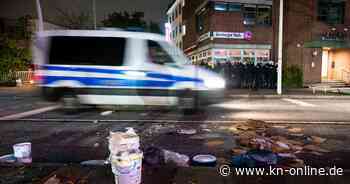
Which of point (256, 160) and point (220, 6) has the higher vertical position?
point (220, 6)

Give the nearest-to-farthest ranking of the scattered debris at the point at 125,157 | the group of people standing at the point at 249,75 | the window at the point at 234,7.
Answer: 1. the scattered debris at the point at 125,157
2. the group of people standing at the point at 249,75
3. the window at the point at 234,7

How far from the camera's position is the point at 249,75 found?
18.2m

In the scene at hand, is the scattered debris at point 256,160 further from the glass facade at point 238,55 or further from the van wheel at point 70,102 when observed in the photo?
the glass facade at point 238,55

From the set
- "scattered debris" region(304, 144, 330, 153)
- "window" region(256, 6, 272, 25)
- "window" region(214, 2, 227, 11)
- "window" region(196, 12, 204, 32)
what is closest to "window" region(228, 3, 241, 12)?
"window" region(214, 2, 227, 11)

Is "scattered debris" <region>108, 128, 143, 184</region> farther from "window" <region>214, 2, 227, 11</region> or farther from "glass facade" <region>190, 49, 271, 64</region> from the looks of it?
"window" <region>214, 2, 227, 11</region>

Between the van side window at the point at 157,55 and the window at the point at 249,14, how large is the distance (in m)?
15.6

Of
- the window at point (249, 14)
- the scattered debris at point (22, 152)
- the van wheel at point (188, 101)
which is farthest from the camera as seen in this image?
the window at point (249, 14)

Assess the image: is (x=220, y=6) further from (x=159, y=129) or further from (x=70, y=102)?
(x=159, y=129)

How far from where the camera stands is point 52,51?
29.2 feet

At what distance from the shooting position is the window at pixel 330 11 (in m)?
24.2

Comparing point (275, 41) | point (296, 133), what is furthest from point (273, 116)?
point (275, 41)

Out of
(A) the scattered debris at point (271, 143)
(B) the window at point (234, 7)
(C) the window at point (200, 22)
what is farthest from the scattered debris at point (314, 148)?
(C) the window at point (200, 22)

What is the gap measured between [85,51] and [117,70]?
4.04 feet

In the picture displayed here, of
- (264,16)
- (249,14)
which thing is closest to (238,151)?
(249,14)
